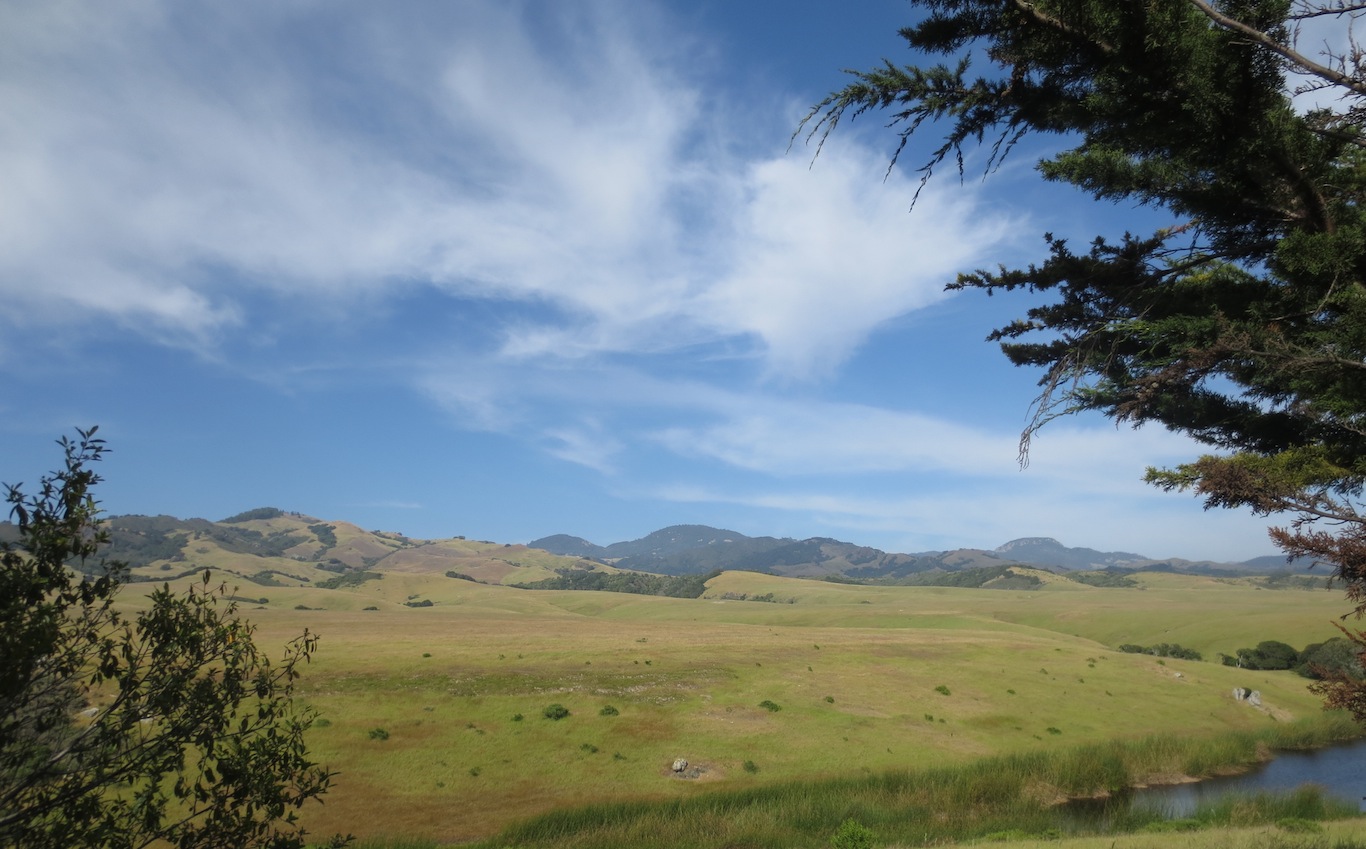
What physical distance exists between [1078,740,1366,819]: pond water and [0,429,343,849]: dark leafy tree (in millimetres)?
39816

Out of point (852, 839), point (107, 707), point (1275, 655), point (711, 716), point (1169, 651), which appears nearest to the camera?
point (107, 707)

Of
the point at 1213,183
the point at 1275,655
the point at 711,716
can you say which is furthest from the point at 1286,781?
the point at 1275,655

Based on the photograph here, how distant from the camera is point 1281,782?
138ft

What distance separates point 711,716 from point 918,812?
52.5ft

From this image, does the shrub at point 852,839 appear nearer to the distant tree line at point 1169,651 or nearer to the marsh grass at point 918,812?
the marsh grass at point 918,812

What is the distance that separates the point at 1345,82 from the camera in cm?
788

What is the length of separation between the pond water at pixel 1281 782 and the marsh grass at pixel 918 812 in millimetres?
1311

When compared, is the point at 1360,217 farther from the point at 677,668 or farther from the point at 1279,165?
the point at 677,668

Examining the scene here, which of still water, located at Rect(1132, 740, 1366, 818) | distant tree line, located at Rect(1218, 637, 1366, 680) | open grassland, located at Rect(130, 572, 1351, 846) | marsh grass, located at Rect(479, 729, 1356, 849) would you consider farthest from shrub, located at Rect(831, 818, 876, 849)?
distant tree line, located at Rect(1218, 637, 1366, 680)

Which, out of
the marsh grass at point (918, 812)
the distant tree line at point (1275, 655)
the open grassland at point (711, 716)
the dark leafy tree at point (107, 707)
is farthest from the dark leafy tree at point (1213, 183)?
the distant tree line at point (1275, 655)

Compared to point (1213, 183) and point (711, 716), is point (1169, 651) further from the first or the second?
point (1213, 183)

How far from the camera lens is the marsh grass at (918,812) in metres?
27.9

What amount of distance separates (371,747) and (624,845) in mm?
15916

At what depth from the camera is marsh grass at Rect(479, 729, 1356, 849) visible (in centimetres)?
2788
